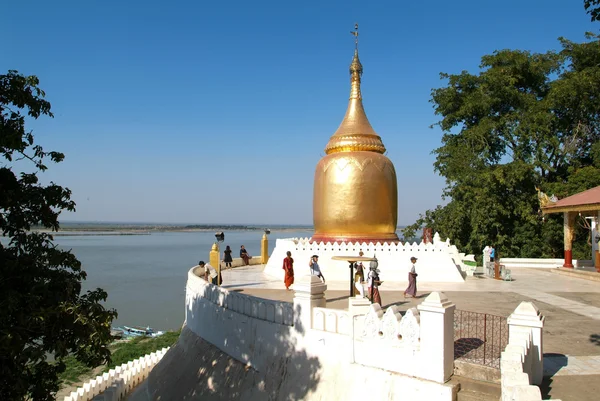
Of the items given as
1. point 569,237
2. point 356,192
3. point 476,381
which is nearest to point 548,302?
point 476,381

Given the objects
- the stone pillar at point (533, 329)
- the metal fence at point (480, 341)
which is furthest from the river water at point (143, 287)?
the stone pillar at point (533, 329)

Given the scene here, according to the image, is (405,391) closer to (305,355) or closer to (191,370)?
(305,355)

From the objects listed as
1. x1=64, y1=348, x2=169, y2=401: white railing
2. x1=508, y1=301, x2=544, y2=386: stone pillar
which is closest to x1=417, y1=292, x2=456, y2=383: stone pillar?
x1=508, y1=301, x2=544, y2=386: stone pillar

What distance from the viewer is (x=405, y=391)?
8375 millimetres

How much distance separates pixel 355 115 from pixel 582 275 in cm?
1319

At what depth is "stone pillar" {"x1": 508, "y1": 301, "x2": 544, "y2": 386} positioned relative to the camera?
8.17 meters

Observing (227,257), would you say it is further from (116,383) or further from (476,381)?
(476,381)

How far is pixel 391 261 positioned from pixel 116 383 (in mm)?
11220

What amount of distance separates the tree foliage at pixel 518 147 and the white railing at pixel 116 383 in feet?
70.2

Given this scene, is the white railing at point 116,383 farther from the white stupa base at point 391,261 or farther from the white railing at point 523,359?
the white railing at point 523,359

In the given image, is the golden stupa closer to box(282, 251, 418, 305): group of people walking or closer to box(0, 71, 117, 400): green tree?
box(282, 251, 418, 305): group of people walking

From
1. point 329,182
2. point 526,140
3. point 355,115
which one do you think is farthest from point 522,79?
point 329,182

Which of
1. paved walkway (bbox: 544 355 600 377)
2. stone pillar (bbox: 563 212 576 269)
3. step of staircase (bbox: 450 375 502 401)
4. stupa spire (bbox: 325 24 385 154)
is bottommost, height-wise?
step of staircase (bbox: 450 375 502 401)

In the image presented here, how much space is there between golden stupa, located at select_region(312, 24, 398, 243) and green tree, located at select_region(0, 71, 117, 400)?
1659 cm
